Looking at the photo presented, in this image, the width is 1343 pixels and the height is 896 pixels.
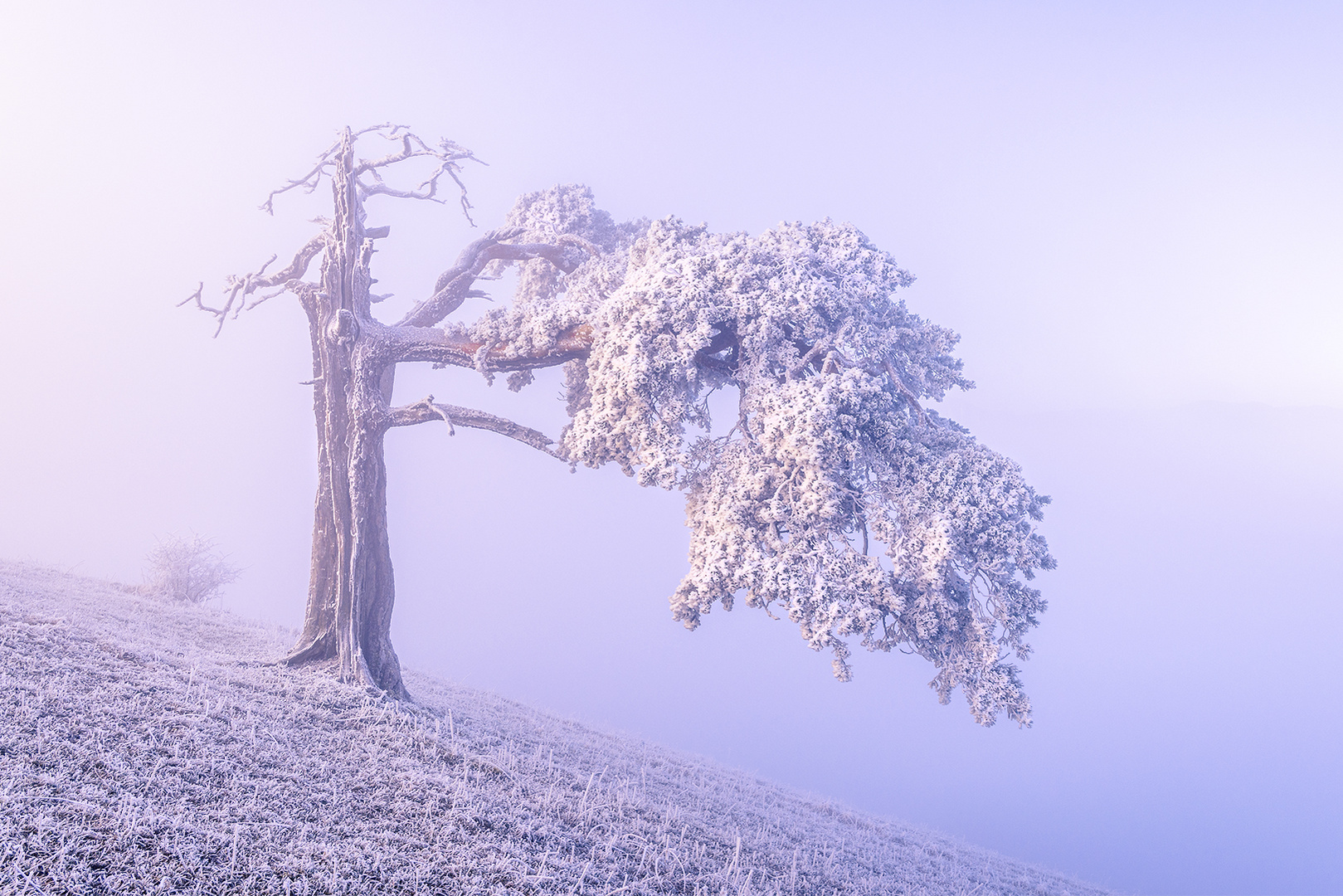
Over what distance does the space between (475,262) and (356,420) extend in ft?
17.8

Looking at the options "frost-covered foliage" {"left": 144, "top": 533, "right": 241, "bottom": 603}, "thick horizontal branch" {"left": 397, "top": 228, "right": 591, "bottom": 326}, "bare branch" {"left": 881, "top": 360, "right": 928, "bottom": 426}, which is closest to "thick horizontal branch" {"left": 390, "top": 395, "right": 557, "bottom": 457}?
"thick horizontal branch" {"left": 397, "top": 228, "right": 591, "bottom": 326}

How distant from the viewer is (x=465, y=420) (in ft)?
46.9

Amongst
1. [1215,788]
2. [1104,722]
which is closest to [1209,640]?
[1104,722]

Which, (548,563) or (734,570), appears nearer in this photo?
(734,570)

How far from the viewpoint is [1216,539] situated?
172625 millimetres

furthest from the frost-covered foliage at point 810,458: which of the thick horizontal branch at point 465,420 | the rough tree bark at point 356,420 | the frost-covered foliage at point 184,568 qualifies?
the frost-covered foliage at point 184,568

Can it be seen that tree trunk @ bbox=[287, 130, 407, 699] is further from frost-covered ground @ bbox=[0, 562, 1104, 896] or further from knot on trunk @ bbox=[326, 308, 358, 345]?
frost-covered ground @ bbox=[0, 562, 1104, 896]

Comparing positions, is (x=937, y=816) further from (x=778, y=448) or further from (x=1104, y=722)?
(x=778, y=448)

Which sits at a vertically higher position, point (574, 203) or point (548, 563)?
point (574, 203)

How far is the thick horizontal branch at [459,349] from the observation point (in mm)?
13115

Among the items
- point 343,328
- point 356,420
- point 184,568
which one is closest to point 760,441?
point 356,420

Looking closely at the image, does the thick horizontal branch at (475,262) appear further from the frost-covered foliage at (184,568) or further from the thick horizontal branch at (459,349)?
the frost-covered foliage at (184,568)

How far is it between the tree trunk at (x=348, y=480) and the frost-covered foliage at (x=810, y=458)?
424cm

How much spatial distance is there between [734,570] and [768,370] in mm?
3756
